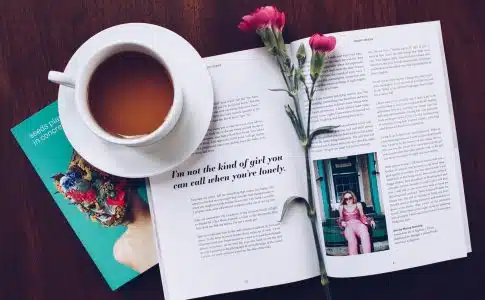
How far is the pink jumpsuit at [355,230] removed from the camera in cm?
64

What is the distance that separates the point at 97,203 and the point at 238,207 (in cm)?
16

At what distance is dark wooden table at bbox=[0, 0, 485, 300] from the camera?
→ 0.64 m

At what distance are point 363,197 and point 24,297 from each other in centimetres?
41

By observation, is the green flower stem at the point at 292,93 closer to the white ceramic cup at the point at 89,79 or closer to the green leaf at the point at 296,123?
the green leaf at the point at 296,123

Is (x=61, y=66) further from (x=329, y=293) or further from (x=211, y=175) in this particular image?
(x=329, y=293)

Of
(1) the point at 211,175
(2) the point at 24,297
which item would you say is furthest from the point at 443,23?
(2) the point at 24,297

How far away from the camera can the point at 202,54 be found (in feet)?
2.09

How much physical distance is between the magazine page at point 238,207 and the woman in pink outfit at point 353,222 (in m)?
0.04

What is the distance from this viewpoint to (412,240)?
648 mm

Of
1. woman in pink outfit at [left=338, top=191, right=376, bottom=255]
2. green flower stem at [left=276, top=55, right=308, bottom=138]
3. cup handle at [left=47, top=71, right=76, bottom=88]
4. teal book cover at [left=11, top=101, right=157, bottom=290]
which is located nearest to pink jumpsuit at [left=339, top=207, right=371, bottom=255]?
woman in pink outfit at [left=338, top=191, right=376, bottom=255]

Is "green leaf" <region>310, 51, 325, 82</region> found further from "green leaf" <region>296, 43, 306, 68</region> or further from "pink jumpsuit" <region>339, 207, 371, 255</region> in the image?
"pink jumpsuit" <region>339, 207, 371, 255</region>

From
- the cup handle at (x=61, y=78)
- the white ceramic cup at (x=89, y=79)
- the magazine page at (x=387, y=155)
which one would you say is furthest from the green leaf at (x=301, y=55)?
the cup handle at (x=61, y=78)

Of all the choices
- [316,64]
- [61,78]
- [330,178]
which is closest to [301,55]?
[316,64]

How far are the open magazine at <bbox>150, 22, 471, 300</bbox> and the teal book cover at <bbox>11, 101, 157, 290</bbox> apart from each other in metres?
0.02
